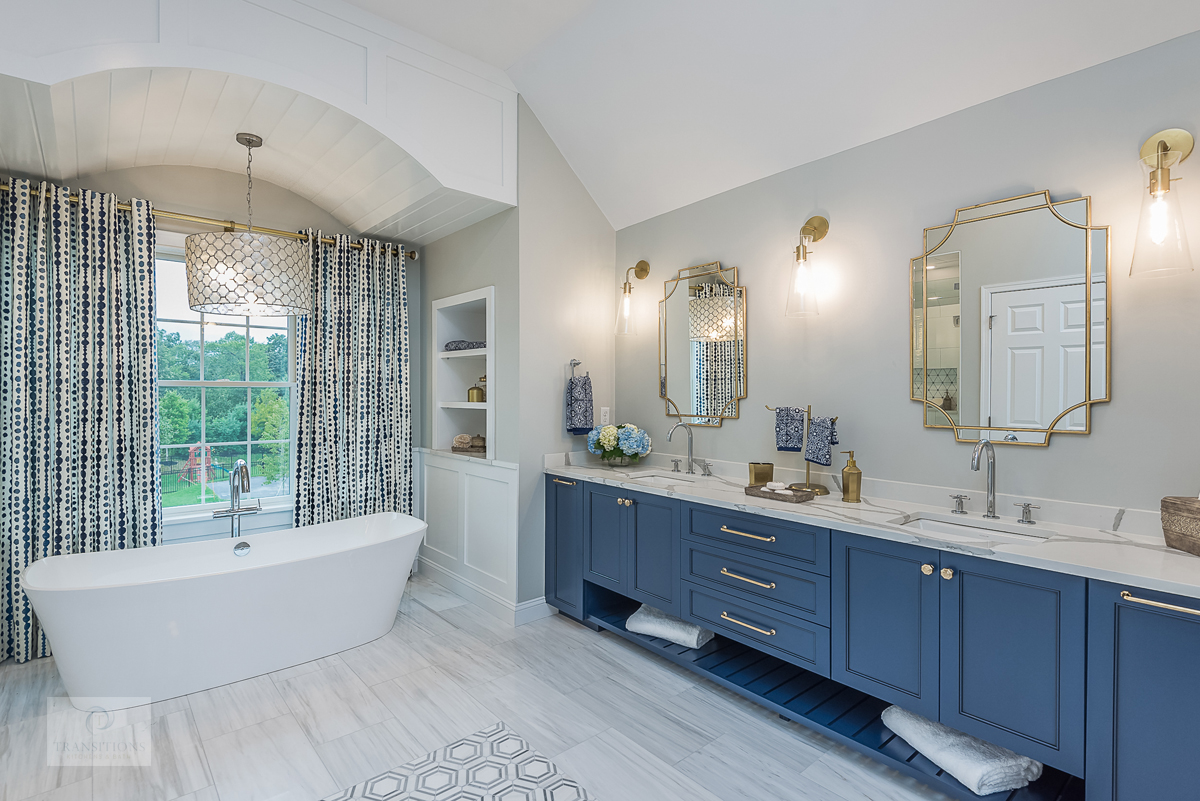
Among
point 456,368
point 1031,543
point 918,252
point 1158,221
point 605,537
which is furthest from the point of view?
point 456,368

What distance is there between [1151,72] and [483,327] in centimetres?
364

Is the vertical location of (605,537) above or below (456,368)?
below

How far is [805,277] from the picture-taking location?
2.71 meters

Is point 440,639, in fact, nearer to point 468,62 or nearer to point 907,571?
point 907,571

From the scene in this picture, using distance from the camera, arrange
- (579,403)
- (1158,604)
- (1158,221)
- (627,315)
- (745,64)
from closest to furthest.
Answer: (1158,604) → (1158,221) → (745,64) → (579,403) → (627,315)

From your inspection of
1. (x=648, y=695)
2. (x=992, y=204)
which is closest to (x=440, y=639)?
(x=648, y=695)

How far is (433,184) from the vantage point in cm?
305

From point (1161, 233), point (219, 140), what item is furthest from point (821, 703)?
point (219, 140)

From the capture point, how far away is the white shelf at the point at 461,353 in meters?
3.71

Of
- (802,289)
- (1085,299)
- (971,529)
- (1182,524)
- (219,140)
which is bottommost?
(971,529)

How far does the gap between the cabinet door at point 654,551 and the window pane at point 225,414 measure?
2661 millimetres

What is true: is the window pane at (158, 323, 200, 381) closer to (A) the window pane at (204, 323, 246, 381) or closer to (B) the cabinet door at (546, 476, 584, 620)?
(A) the window pane at (204, 323, 246, 381)

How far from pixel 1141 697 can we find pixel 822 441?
1290 mm

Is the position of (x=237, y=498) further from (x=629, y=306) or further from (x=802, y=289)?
(x=802, y=289)
